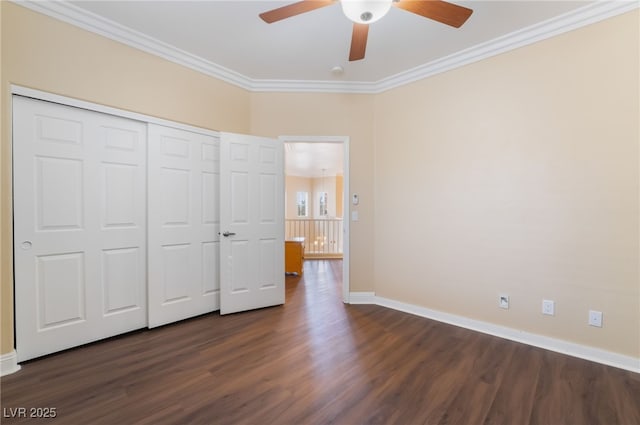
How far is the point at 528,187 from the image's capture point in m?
2.57

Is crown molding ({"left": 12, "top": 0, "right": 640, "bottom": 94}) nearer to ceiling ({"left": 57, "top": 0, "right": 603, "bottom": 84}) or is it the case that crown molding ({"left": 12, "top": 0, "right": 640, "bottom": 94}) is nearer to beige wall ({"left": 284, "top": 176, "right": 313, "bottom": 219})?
ceiling ({"left": 57, "top": 0, "right": 603, "bottom": 84})

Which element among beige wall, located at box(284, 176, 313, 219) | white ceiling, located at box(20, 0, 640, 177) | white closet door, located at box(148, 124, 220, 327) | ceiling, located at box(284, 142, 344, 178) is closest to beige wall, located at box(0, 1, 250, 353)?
white ceiling, located at box(20, 0, 640, 177)

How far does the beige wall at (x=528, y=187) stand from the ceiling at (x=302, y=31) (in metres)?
0.31

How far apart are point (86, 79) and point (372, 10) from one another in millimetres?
2381

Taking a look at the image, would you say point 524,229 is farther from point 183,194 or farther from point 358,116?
point 183,194

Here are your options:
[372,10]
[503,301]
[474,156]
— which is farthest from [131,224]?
[503,301]

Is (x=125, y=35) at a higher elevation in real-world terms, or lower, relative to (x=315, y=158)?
higher

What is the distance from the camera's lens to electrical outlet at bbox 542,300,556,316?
2.45 meters

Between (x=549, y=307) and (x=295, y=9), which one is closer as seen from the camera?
(x=295, y=9)

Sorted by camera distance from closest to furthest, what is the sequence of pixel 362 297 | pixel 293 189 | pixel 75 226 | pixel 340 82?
pixel 75 226
pixel 340 82
pixel 362 297
pixel 293 189

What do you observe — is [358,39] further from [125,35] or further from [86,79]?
[86,79]

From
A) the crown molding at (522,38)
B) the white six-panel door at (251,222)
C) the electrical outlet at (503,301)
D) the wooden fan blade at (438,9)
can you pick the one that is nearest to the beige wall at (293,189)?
the white six-panel door at (251,222)

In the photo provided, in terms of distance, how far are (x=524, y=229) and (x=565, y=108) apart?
1.05m

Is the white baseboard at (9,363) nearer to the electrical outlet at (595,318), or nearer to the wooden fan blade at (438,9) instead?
the wooden fan blade at (438,9)
